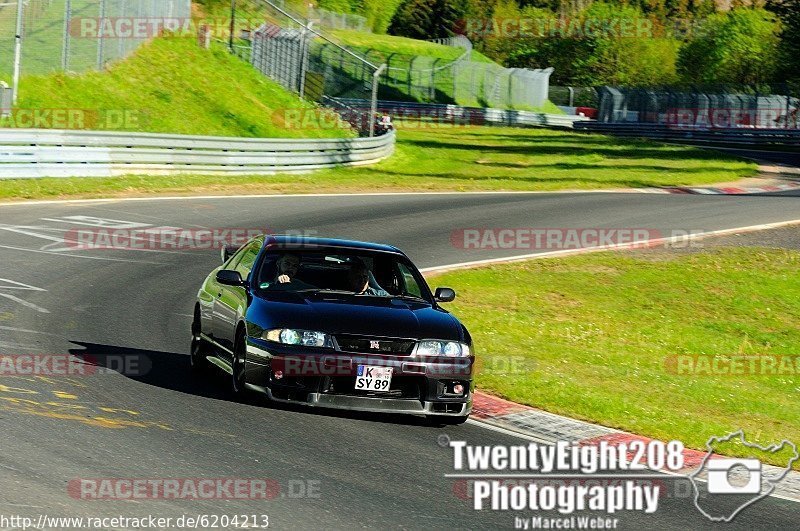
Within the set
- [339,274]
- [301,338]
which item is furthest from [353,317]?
Result: [339,274]

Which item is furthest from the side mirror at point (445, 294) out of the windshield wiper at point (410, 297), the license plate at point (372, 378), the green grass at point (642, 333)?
the license plate at point (372, 378)

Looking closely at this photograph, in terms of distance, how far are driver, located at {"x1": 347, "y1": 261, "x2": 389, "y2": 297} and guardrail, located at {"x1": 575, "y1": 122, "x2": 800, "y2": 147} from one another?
5383 cm

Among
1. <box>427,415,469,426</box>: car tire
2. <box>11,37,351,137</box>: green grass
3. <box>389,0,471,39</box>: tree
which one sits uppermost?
<box>389,0,471,39</box>: tree

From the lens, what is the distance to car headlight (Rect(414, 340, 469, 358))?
33.3ft

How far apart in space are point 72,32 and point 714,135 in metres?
37.8

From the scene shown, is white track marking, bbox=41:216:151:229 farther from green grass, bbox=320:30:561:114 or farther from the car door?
green grass, bbox=320:30:561:114

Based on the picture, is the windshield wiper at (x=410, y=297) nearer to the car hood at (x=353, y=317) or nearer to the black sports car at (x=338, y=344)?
the black sports car at (x=338, y=344)

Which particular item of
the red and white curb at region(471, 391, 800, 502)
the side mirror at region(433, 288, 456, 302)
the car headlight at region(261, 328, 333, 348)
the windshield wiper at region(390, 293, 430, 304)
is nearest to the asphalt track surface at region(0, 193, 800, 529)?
the red and white curb at region(471, 391, 800, 502)

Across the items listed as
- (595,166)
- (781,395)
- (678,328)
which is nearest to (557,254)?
(678,328)

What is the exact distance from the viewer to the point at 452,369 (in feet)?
33.4

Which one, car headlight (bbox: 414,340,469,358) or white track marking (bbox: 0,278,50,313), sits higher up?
car headlight (bbox: 414,340,469,358)

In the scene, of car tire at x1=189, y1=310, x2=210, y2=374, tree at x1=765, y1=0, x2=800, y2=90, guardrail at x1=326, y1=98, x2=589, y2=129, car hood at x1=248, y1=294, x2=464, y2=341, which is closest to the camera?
car hood at x1=248, y1=294, x2=464, y2=341

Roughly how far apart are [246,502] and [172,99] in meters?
33.1

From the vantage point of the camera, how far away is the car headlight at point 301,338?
32.7 feet
